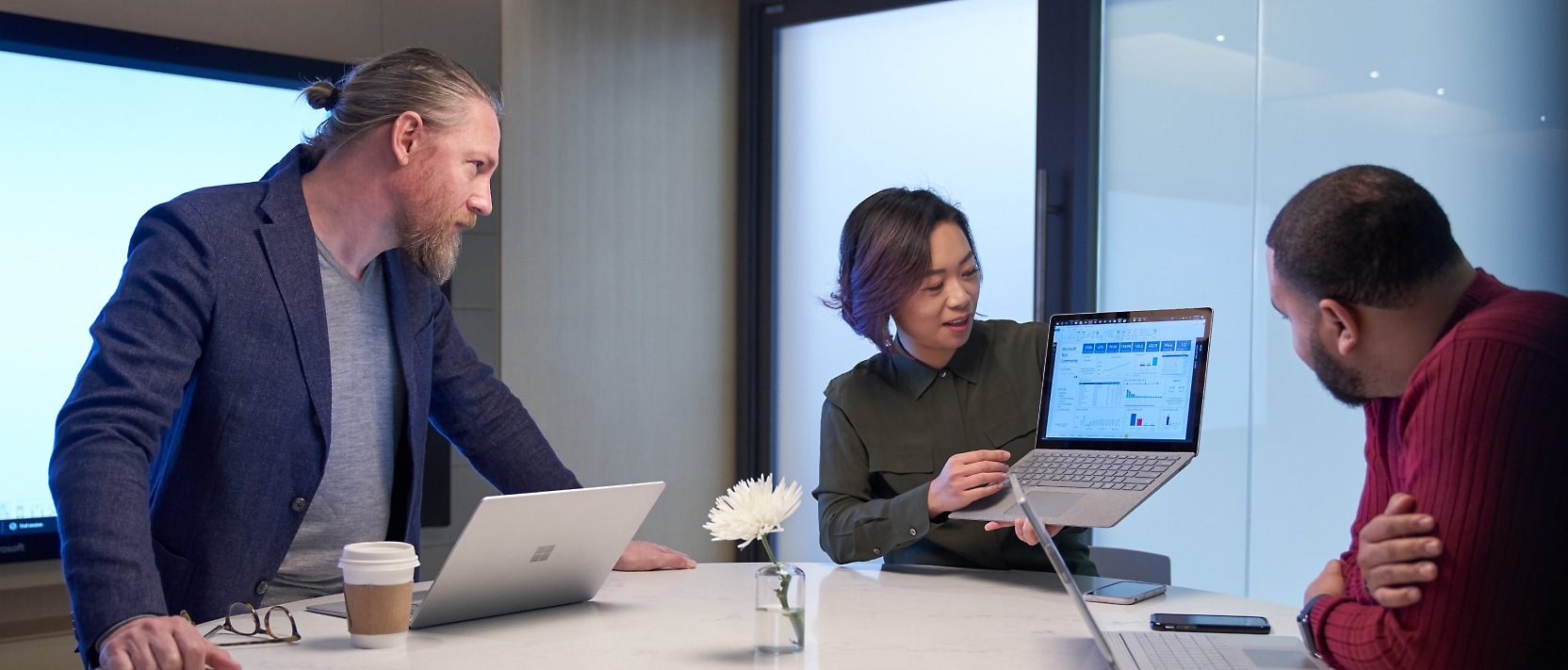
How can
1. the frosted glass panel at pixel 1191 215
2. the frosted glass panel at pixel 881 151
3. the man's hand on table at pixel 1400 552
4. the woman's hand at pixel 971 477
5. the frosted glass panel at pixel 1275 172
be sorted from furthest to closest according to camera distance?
the frosted glass panel at pixel 881 151
the frosted glass panel at pixel 1191 215
the frosted glass panel at pixel 1275 172
the woman's hand at pixel 971 477
the man's hand on table at pixel 1400 552

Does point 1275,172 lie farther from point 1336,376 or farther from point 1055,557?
point 1055,557

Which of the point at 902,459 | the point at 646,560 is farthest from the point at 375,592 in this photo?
the point at 902,459

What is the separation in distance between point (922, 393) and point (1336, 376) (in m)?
1.03

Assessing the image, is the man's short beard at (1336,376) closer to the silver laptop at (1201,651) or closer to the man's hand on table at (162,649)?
the silver laptop at (1201,651)

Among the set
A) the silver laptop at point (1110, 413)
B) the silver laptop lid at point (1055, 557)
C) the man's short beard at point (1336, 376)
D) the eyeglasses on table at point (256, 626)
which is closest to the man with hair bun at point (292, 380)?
the eyeglasses on table at point (256, 626)

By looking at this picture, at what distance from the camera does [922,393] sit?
2215 mm

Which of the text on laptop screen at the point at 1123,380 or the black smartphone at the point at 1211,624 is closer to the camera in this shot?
the black smartphone at the point at 1211,624

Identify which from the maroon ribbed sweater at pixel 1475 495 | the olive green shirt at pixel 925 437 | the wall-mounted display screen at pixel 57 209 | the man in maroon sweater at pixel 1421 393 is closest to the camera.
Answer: the maroon ribbed sweater at pixel 1475 495

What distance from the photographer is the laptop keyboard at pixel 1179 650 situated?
1296mm

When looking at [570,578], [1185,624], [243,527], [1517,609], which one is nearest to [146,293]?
[243,527]

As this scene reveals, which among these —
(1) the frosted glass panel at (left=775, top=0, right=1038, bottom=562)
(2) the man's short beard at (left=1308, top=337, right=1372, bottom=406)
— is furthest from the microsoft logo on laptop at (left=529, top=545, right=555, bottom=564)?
(1) the frosted glass panel at (left=775, top=0, right=1038, bottom=562)

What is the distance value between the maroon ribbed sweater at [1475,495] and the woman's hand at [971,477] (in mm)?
612

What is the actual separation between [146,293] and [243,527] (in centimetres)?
38

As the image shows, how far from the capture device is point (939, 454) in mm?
2154
